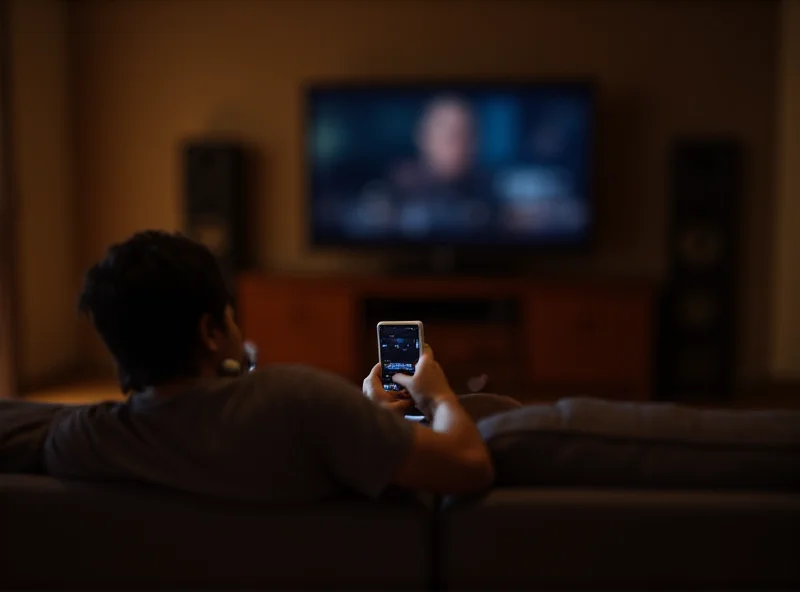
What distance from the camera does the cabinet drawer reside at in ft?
14.6

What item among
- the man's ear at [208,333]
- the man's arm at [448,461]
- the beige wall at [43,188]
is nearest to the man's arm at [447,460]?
the man's arm at [448,461]

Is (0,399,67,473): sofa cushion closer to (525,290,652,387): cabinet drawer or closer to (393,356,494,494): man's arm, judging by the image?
(393,356,494,494): man's arm

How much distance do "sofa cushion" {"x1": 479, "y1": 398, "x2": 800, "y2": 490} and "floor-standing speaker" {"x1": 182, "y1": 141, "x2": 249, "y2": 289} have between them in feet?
12.7

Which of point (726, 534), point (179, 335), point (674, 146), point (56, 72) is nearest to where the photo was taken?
point (726, 534)

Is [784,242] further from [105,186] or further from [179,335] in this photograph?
[179,335]

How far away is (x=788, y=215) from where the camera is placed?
478 centimetres

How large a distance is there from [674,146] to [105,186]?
124 inches

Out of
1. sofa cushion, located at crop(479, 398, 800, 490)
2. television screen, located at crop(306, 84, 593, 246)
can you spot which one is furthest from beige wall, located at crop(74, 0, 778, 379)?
sofa cushion, located at crop(479, 398, 800, 490)

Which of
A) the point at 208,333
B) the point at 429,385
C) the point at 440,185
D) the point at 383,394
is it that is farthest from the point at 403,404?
the point at 440,185

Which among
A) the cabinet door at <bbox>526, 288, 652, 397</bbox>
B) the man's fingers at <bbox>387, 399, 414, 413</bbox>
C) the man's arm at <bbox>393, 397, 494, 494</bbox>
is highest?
the man's arm at <bbox>393, 397, 494, 494</bbox>

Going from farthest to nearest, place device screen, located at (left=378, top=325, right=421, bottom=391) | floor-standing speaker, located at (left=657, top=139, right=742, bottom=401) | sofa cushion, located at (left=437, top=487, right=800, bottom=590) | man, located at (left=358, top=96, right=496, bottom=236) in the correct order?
1. man, located at (left=358, top=96, right=496, bottom=236)
2. floor-standing speaker, located at (left=657, top=139, right=742, bottom=401)
3. device screen, located at (left=378, top=325, right=421, bottom=391)
4. sofa cushion, located at (left=437, top=487, right=800, bottom=590)

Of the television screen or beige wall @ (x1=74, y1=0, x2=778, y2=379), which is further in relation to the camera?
beige wall @ (x1=74, y1=0, x2=778, y2=379)

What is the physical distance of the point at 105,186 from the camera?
512 cm

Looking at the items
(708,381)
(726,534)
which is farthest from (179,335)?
(708,381)
